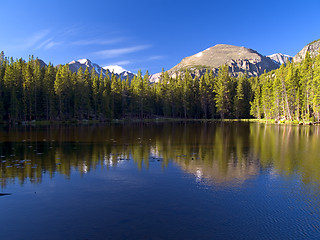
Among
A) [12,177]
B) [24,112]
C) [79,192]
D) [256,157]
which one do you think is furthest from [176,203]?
[24,112]

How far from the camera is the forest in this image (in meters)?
77.1

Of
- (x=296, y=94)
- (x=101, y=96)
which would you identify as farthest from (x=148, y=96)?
(x=296, y=94)

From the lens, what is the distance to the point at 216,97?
120m

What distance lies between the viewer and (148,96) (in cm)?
11875

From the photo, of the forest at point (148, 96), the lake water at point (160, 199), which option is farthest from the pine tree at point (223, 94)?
the lake water at point (160, 199)

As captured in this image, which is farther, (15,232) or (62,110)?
(62,110)

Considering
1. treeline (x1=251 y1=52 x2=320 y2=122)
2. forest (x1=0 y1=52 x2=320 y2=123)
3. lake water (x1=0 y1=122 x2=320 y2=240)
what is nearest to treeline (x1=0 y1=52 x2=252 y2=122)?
forest (x1=0 y1=52 x2=320 y2=123)

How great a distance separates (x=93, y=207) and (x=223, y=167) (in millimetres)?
9429

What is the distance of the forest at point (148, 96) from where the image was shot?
7712 cm

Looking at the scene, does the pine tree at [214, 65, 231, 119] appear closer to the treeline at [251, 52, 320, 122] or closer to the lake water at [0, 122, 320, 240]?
the treeline at [251, 52, 320, 122]

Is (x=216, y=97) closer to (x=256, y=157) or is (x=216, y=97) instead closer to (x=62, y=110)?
(x=62, y=110)

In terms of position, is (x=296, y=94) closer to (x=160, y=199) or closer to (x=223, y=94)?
(x=223, y=94)

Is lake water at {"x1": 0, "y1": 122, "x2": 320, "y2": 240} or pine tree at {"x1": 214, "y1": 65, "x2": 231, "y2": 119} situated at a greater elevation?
pine tree at {"x1": 214, "y1": 65, "x2": 231, "y2": 119}

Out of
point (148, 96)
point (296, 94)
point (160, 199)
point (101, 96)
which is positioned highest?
point (148, 96)
